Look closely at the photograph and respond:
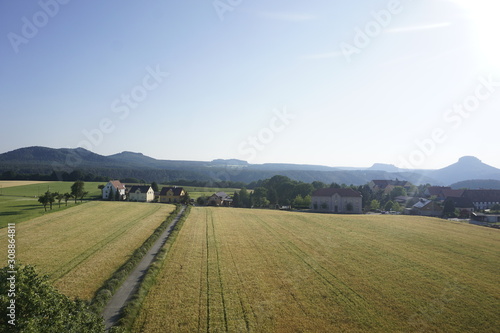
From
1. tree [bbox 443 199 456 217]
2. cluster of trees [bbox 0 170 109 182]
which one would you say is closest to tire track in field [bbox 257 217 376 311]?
tree [bbox 443 199 456 217]

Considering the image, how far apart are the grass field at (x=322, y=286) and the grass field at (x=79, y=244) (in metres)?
5.15

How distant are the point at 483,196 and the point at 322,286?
124 m

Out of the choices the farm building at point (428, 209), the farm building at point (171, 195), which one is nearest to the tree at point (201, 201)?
the farm building at point (171, 195)

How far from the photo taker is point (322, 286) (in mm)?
21875

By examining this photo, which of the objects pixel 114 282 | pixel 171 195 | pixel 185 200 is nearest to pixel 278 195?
pixel 185 200

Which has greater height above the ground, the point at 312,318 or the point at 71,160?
the point at 71,160

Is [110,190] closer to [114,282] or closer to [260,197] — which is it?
[260,197]

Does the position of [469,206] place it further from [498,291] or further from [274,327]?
[274,327]

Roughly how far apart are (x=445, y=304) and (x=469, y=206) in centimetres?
9328

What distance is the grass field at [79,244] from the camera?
22.8 metres

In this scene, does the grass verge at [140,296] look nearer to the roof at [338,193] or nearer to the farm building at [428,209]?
the roof at [338,193]

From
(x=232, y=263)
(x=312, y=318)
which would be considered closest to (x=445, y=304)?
(x=312, y=318)

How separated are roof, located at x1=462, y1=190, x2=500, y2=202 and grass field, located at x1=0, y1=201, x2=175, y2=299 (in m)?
116

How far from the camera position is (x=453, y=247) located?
3738cm
